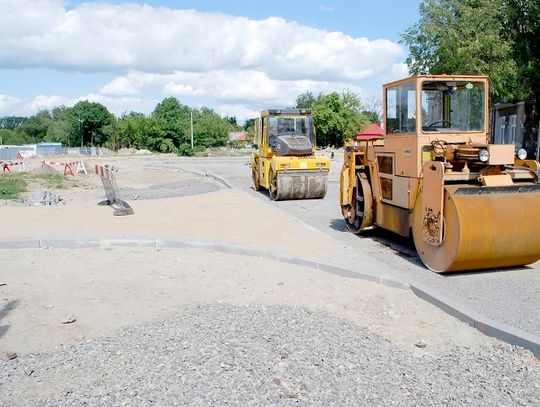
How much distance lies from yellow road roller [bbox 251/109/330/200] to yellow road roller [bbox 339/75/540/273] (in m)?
5.82

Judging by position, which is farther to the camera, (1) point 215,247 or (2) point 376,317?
(1) point 215,247

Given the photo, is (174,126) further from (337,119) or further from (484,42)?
(484,42)

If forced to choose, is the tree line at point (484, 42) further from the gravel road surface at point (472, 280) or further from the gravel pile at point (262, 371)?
the gravel pile at point (262, 371)

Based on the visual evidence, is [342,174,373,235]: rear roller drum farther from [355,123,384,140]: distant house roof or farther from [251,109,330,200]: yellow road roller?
[251,109,330,200]: yellow road roller

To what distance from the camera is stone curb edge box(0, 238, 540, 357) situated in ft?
16.6

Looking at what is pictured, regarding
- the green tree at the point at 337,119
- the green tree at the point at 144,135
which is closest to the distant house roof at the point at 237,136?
the green tree at the point at 144,135

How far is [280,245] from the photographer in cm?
889

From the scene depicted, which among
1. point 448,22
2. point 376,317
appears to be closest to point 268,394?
point 376,317

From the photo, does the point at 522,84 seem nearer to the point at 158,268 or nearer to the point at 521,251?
the point at 521,251

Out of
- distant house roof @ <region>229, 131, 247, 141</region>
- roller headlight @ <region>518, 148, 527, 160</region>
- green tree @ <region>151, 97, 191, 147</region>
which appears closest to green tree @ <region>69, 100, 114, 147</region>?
green tree @ <region>151, 97, 191, 147</region>

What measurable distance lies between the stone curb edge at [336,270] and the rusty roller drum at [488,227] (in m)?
0.87

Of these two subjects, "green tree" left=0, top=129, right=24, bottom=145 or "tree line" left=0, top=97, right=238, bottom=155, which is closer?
"tree line" left=0, top=97, right=238, bottom=155

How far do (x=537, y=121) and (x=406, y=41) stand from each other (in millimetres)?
8682

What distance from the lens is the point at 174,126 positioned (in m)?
80.4
